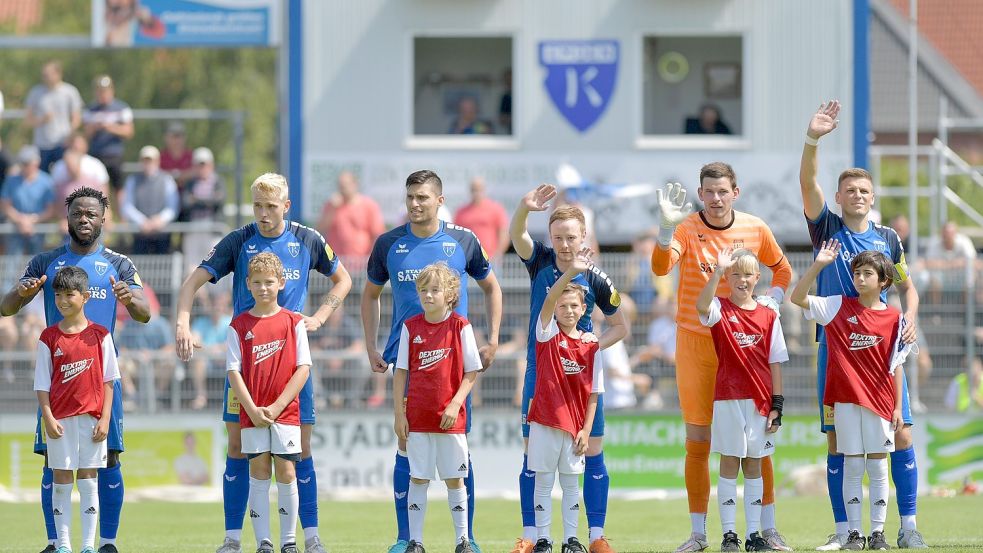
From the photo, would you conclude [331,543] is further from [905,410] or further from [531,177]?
[531,177]

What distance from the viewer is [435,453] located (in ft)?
26.6

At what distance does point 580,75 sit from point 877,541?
32.3 ft

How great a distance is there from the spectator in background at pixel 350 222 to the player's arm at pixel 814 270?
806 centimetres

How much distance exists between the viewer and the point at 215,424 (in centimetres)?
1473

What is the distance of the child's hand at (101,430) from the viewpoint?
828 cm

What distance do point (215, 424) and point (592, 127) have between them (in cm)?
594

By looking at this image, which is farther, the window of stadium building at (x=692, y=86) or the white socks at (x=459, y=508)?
the window of stadium building at (x=692, y=86)

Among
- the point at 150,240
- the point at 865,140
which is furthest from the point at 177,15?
the point at 865,140

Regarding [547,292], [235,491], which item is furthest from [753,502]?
[235,491]

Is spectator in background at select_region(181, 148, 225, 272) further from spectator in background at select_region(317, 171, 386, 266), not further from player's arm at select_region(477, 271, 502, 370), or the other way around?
player's arm at select_region(477, 271, 502, 370)

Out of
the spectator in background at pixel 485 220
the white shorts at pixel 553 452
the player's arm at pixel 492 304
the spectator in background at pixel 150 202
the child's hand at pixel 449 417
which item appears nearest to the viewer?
the child's hand at pixel 449 417

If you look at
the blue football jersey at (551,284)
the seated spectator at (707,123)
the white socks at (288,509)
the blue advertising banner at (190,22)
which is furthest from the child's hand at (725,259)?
the blue advertising banner at (190,22)

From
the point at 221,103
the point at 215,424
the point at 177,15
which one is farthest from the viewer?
the point at 221,103

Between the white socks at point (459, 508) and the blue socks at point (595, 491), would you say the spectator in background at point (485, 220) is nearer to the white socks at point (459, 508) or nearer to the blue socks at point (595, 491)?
the blue socks at point (595, 491)
